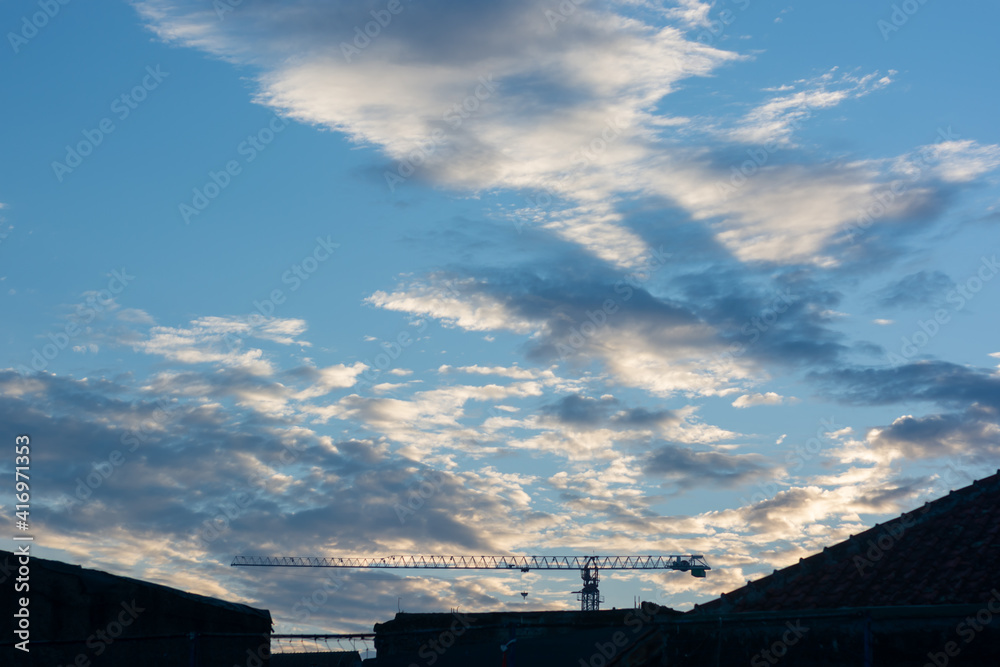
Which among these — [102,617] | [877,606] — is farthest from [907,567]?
[102,617]

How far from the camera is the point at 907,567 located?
18.4 m

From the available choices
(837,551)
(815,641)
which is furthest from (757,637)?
(837,551)

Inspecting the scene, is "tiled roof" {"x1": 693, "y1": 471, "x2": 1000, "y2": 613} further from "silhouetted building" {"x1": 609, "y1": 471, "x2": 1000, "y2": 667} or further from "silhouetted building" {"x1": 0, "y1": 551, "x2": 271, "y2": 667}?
"silhouetted building" {"x1": 0, "y1": 551, "x2": 271, "y2": 667}

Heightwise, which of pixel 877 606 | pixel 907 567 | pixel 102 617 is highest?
pixel 907 567

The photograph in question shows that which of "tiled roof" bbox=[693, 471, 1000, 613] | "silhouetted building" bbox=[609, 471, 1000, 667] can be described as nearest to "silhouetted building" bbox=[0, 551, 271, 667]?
"silhouetted building" bbox=[609, 471, 1000, 667]

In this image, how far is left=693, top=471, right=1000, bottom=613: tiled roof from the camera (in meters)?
17.2

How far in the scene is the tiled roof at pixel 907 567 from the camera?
1720 cm

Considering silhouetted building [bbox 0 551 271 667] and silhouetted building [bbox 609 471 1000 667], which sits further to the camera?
silhouetted building [bbox 0 551 271 667]

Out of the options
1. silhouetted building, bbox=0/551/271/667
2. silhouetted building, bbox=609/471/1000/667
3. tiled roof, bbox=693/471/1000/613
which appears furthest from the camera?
silhouetted building, bbox=0/551/271/667

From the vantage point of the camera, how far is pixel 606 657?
23766 mm

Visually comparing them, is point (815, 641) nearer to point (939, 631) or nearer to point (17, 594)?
point (939, 631)

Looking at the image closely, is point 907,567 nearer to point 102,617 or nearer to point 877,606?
point 877,606

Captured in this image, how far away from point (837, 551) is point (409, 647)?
23.1 metres

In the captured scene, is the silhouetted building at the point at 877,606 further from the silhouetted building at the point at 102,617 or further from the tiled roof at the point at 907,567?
the silhouetted building at the point at 102,617
